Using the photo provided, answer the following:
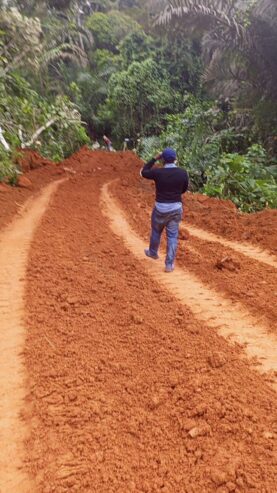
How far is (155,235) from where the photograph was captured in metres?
6.36

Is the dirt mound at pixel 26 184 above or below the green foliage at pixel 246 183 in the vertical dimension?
below

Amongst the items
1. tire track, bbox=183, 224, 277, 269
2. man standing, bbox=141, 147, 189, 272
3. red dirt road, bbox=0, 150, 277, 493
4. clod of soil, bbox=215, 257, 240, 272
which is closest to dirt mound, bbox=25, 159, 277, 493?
red dirt road, bbox=0, 150, 277, 493

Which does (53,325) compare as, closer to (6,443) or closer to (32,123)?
(6,443)

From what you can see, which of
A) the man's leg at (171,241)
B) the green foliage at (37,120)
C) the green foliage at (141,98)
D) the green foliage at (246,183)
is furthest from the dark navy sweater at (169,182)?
the green foliage at (141,98)

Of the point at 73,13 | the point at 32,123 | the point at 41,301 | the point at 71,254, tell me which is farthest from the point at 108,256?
the point at 73,13

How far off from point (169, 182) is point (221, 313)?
7.22 feet

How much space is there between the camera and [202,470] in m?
2.35

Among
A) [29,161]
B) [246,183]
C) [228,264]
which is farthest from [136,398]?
[29,161]

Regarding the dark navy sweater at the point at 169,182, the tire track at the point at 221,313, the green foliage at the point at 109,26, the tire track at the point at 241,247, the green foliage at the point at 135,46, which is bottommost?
the tire track at the point at 241,247

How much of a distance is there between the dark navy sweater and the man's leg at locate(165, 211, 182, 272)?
317 millimetres

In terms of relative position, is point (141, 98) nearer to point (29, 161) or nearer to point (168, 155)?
point (29, 161)

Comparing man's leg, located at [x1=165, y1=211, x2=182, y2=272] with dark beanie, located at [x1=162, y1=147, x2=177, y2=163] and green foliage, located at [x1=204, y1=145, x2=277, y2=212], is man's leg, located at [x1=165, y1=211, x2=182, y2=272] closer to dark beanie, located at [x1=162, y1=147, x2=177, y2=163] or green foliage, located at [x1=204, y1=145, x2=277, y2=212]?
dark beanie, located at [x1=162, y1=147, x2=177, y2=163]

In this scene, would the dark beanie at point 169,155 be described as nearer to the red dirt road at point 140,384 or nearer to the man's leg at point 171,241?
the man's leg at point 171,241

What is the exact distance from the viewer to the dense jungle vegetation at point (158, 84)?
37.7 feet
